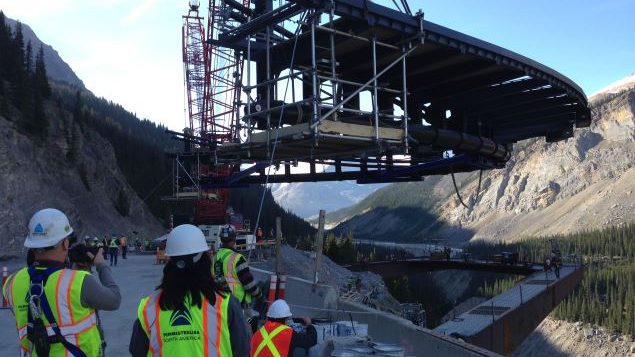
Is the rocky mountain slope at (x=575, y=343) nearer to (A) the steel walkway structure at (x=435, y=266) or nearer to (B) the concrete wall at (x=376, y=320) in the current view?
(A) the steel walkway structure at (x=435, y=266)

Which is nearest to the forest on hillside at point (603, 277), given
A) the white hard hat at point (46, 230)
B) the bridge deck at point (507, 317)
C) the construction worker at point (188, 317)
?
the bridge deck at point (507, 317)

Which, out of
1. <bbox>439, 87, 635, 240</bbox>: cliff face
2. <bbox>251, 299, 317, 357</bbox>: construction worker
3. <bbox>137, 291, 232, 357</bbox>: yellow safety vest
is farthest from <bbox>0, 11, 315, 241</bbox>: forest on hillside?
<bbox>439, 87, 635, 240</bbox>: cliff face

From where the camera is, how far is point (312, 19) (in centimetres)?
898

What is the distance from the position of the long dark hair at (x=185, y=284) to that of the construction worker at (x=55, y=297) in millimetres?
850

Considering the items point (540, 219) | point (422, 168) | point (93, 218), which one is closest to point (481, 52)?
point (422, 168)

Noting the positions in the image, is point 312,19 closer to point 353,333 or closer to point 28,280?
point 353,333

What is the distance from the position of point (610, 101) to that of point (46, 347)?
21346 cm

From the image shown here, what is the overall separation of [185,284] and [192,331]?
280 millimetres

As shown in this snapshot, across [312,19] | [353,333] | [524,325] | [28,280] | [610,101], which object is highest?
[610,101]

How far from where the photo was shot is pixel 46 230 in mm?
3926

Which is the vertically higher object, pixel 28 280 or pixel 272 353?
pixel 28 280

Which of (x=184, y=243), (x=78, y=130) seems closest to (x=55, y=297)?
(x=184, y=243)

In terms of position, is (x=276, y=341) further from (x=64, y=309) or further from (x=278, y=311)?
(x=64, y=309)

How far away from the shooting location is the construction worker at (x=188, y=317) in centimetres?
329
